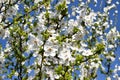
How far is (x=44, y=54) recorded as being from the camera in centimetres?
503

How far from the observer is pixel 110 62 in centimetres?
1112

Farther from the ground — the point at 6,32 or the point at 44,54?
the point at 6,32

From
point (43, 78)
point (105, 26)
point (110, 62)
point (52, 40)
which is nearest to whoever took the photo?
point (52, 40)

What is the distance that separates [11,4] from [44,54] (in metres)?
2.37

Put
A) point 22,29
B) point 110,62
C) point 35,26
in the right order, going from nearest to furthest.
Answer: point 35,26
point 22,29
point 110,62

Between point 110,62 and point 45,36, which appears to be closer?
point 45,36

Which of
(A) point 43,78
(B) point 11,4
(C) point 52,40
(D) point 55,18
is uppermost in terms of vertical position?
(B) point 11,4

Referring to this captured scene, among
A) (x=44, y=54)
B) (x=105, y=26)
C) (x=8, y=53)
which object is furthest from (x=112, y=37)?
(x=44, y=54)

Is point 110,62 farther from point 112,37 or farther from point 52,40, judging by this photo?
point 52,40

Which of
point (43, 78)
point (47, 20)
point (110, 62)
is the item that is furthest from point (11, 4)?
point (110, 62)

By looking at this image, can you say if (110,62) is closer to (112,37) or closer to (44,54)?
(112,37)

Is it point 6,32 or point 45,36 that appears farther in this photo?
point 6,32

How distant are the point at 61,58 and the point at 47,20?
28.0 inches

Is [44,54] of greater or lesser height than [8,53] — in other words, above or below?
below
